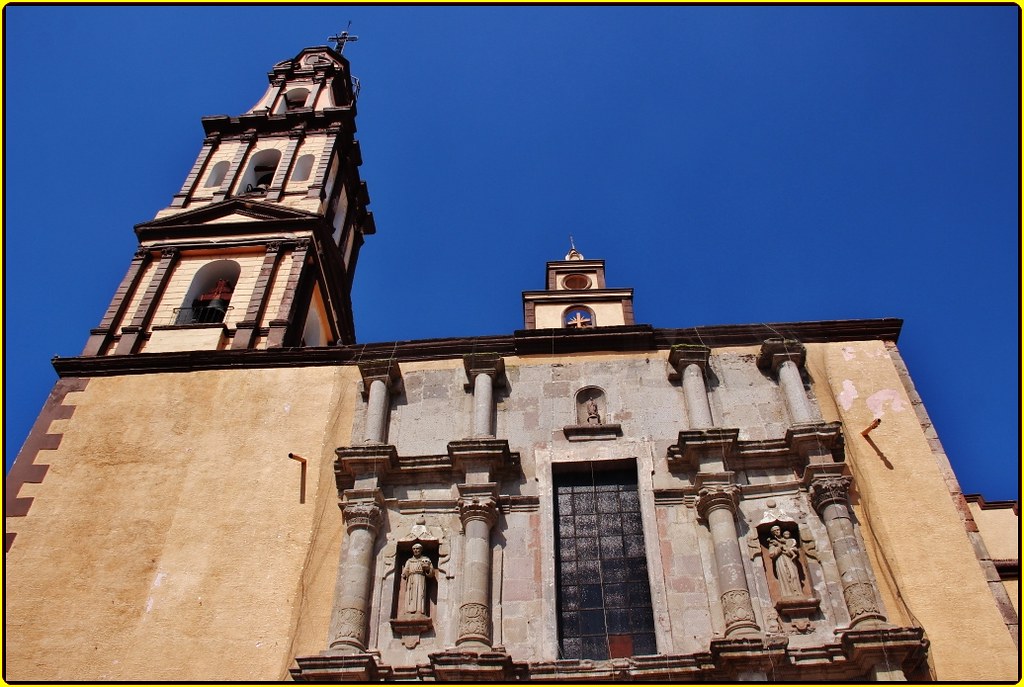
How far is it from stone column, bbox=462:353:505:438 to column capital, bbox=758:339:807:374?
4003 mm

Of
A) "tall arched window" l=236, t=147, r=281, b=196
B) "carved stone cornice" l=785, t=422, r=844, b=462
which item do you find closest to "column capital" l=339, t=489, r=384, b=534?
"carved stone cornice" l=785, t=422, r=844, b=462

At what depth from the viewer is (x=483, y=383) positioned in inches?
552

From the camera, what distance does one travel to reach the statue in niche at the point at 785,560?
11234 mm

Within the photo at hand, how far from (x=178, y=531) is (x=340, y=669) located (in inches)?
141

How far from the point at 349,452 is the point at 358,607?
7.70 ft

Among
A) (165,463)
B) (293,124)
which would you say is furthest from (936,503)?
(293,124)

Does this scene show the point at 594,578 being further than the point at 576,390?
No

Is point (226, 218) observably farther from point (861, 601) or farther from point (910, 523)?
point (861, 601)

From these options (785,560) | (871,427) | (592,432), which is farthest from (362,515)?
(871,427)

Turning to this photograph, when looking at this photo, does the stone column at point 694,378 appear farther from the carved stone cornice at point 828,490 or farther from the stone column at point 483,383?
the stone column at point 483,383

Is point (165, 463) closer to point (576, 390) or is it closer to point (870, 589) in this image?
point (576, 390)

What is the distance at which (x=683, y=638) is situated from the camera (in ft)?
35.8

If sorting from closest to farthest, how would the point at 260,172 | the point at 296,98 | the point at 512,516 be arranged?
the point at 512,516 < the point at 260,172 < the point at 296,98

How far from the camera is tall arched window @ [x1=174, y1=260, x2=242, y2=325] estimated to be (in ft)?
60.9
